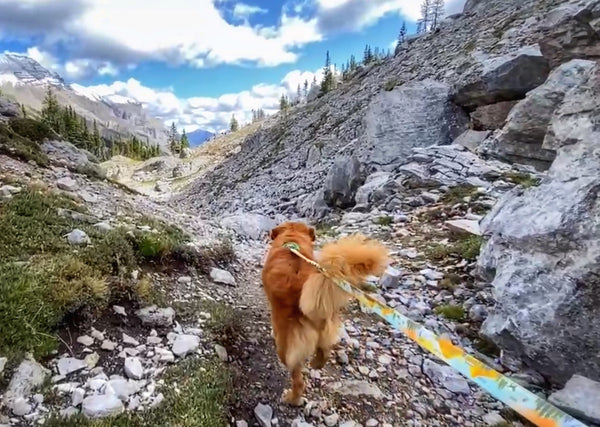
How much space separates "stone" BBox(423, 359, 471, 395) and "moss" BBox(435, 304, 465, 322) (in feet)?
3.43

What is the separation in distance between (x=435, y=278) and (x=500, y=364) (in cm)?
221

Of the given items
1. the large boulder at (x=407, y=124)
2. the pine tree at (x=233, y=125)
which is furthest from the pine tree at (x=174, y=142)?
the large boulder at (x=407, y=124)

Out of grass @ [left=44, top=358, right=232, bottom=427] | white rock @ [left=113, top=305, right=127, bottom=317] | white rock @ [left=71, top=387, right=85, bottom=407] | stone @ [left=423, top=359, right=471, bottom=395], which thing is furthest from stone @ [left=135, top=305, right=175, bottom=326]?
stone @ [left=423, top=359, right=471, bottom=395]

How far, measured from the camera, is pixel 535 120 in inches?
470

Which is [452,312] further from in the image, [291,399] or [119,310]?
[119,310]

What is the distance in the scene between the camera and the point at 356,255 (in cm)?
353

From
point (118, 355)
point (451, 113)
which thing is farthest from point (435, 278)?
point (451, 113)

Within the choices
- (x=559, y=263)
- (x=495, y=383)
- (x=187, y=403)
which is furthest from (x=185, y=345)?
(x=559, y=263)

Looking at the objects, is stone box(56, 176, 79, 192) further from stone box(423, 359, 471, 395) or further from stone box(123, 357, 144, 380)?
stone box(423, 359, 471, 395)

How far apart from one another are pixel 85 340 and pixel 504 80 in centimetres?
1767

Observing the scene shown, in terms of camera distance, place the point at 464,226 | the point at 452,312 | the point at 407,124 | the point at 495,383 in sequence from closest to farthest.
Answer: the point at 495,383 → the point at 452,312 → the point at 464,226 → the point at 407,124

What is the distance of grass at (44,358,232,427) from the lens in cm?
336

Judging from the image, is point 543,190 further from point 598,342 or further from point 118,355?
point 118,355

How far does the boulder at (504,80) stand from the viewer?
1592 centimetres
